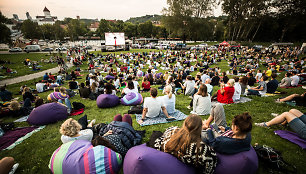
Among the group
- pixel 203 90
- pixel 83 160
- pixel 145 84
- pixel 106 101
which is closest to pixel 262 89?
pixel 203 90

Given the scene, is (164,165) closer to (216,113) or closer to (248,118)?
(248,118)

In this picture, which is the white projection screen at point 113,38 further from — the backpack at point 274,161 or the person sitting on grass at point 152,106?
the backpack at point 274,161

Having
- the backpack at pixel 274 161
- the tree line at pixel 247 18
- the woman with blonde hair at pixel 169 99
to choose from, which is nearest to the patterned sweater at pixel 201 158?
the backpack at pixel 274 161

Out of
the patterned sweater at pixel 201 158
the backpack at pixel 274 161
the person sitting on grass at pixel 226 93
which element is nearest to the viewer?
the patterned sweater at pixel 201 158

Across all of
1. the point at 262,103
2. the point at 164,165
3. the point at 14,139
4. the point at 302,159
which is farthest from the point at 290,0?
the point at 14,139

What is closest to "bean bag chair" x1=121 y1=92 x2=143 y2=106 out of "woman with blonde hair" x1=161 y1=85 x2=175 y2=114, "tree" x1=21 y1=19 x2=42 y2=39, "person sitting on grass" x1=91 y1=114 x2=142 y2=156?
"woman with blonde hair" x1=161 y1=85 x2=175 y2=114

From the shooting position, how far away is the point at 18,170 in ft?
10.4

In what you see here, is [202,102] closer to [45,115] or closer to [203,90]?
[203,90]

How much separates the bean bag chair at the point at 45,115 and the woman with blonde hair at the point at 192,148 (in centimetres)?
521

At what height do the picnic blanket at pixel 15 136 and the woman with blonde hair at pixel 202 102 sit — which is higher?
the woman with blonde hair at pixel 202 102

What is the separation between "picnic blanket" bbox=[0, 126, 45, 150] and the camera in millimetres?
4055

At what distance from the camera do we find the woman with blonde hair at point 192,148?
2.13m

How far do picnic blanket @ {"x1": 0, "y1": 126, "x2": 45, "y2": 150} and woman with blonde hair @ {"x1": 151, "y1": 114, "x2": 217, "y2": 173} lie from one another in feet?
16.8

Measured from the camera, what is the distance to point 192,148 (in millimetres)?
2117
